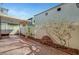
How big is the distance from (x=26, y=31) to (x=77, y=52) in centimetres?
95

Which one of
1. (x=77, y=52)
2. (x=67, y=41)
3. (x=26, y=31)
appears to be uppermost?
(x=26, y=31)

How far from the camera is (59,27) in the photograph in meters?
2.03

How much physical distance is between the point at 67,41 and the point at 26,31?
0.74 metres

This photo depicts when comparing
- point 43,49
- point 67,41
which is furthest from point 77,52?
point 43,49

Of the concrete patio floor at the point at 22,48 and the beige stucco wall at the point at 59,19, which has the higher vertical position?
the beige stucco wall at the point at 59,19

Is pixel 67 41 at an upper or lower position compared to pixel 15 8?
lower

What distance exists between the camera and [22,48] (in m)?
2.05

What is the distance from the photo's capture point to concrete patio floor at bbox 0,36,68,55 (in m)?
2.01

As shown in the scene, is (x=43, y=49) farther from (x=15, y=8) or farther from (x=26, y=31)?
(x=15, y=8)

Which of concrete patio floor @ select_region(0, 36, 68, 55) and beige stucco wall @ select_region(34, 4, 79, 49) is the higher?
beige stucco wall @ select_region(34, 4, 79, 49)

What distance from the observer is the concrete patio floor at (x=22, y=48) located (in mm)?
2012

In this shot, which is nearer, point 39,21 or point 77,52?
point 77,52

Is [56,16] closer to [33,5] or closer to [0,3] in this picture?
[33,5]

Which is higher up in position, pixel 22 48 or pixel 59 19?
pixel 59 19
